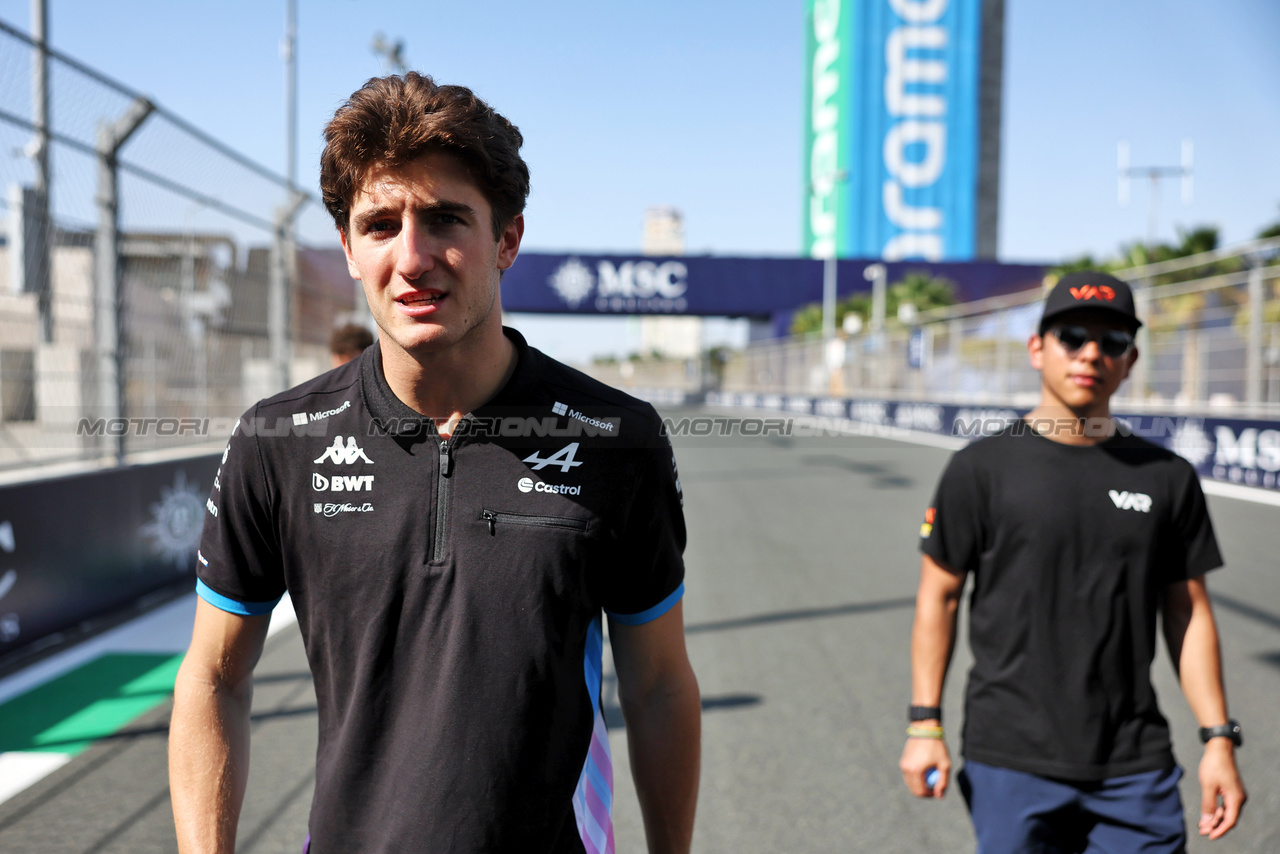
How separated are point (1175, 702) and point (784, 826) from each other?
2608mm

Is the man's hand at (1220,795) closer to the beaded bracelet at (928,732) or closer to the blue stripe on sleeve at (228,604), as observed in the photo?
the beaded bracelet at (928,732)

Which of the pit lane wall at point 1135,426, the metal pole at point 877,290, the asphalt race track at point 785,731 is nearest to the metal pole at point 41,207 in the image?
the asphalt race track at point 785,731

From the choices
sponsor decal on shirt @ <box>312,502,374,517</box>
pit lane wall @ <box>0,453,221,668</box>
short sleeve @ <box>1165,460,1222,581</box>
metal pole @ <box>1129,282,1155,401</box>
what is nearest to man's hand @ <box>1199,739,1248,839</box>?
short sleeve @ <box>1165,460,1222,581</box>

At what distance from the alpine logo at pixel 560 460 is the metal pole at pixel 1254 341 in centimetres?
1266

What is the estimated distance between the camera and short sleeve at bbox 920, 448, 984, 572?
254 cm

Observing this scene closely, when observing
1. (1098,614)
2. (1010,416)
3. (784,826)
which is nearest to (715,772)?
(784,826)

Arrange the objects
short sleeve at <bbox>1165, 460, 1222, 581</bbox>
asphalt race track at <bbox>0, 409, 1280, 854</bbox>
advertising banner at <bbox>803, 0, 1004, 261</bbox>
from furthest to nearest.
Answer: advertising banner at <bbox>803, 0, 1004, 261</bbox> < asphalt race track at <bbox>0, 409, 1280, 854</bbox> < short sleeve at <bbox>1165, 460, 1222, 581</bbox>

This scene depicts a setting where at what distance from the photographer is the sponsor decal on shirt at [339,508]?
Answer: 1626 millimetres

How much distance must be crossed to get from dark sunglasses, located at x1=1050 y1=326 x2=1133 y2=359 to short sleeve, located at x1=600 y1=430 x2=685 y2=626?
4.68 ft

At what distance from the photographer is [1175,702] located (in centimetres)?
473

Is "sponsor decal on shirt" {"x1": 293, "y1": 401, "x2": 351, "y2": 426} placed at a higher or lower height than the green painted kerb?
higher

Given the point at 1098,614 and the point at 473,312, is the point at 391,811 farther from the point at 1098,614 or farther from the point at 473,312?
the point at 1098,614

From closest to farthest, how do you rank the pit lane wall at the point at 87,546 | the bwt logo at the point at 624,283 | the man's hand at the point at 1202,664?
the man's hand at the point at 1202,664 < the pit lane wall at the point at 87,546 < the bwt logo at the point at 624,283

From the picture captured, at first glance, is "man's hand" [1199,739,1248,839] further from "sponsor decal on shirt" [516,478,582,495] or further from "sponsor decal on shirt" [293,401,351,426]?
"sponsor decal on shirt" [293,401,351,426]
